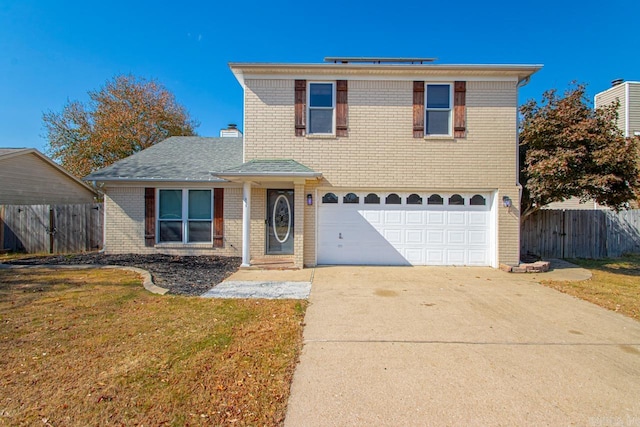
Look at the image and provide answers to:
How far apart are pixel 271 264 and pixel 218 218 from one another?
2854 millimetres

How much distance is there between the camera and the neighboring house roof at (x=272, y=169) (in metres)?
8.05

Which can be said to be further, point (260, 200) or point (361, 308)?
point (260, 200)

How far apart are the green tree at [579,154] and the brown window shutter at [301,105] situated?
6.51 metres

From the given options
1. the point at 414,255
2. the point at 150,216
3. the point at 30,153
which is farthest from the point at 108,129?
the point at 414,255

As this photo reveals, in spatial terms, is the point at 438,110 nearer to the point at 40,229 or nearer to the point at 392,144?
the point at 392,144

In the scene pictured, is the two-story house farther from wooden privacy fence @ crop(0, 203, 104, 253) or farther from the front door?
wooden privacy fence @ crop(0, 203, 104, 253)

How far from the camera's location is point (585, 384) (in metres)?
3.08

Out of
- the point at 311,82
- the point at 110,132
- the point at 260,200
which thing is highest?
the point at 110,132

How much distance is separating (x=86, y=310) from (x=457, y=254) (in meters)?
9.08

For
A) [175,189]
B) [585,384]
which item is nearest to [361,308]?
[585,384]

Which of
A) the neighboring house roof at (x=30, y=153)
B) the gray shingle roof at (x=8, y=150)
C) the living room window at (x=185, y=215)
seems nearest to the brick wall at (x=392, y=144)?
the living room window at (x=185, y=215)

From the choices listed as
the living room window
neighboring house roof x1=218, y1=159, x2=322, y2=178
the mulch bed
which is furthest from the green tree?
the living room window

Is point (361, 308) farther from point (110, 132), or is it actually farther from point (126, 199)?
point (110, 132)

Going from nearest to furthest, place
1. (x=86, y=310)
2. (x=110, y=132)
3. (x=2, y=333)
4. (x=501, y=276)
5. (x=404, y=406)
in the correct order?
1. (x=404, y=406)
2. (x=2, y=333)
3. (x=86, y=310)
4. (x=501, y=276)
5. (x=110, y=132)
